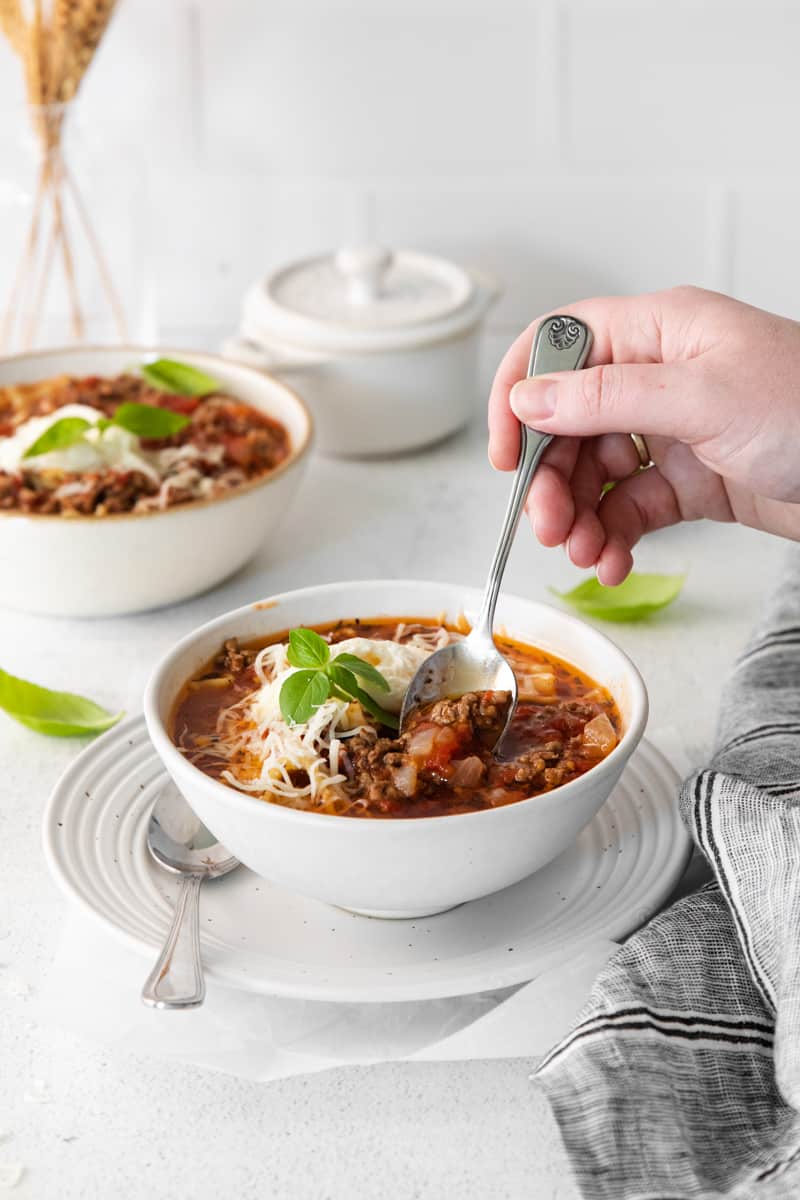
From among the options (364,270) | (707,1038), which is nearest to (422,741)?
(707,1038)

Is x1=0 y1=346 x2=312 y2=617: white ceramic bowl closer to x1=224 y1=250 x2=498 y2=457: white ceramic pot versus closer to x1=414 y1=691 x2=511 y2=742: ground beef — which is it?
x1=224 y1=250 x2=498 y2=457: white ceramic pot

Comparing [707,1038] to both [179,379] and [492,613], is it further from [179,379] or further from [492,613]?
[179,379]

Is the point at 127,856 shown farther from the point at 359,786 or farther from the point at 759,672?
the point at 759,672

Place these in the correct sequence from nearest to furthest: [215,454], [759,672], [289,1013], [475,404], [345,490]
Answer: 1. [289,1013]
2. [759,672]
3. [215,454]
4. [345,490]
5. [475,404]

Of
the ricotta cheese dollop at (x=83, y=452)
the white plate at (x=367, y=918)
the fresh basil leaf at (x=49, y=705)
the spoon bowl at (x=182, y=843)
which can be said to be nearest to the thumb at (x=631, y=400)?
the white plate at (x=367, y=918)

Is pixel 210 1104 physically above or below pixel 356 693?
below

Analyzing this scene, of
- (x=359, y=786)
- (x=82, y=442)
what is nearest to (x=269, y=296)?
(x=82, y=442)

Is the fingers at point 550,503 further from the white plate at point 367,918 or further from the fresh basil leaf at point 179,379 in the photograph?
the fresh basil leaf at point 179,379
